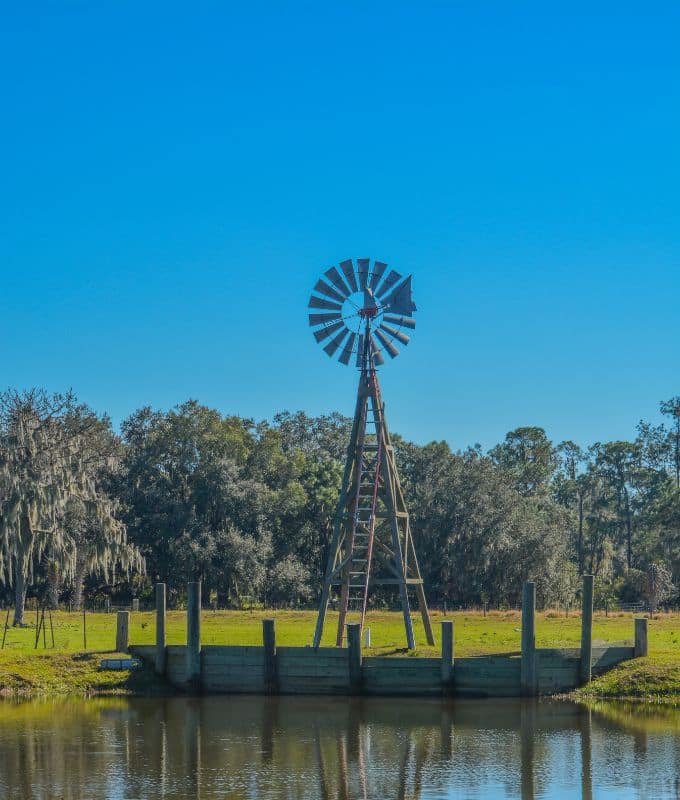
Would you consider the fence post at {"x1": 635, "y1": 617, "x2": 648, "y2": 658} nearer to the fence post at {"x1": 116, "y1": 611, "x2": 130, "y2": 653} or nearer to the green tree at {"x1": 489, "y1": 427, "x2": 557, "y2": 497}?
the fence post at {"x1": 116, "y1": 611, "x2": 130, "y2": 653}

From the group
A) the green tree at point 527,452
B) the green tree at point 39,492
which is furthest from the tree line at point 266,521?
the green tree at point 527,452

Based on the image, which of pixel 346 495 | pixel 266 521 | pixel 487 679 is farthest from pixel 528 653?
pixel 266 521

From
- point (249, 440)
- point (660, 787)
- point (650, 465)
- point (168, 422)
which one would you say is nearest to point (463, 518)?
point (249, 440)

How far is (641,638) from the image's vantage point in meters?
34.4

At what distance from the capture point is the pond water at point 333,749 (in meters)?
24.6

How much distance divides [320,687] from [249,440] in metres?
46.1

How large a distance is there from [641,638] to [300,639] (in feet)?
42.3

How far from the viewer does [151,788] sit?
24.5 m

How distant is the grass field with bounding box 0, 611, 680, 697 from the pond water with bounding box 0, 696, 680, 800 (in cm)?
139

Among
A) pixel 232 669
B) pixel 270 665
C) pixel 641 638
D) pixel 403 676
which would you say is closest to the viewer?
pixel 403 676

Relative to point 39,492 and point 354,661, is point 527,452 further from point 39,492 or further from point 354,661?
point 354,661

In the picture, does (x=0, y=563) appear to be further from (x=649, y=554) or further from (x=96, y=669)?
(x=649, y=554)

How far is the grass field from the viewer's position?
34312 millimetres

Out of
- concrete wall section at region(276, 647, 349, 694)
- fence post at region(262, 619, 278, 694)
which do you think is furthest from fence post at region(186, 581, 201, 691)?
concrete wall section at region(276, 647, 349, 694)
